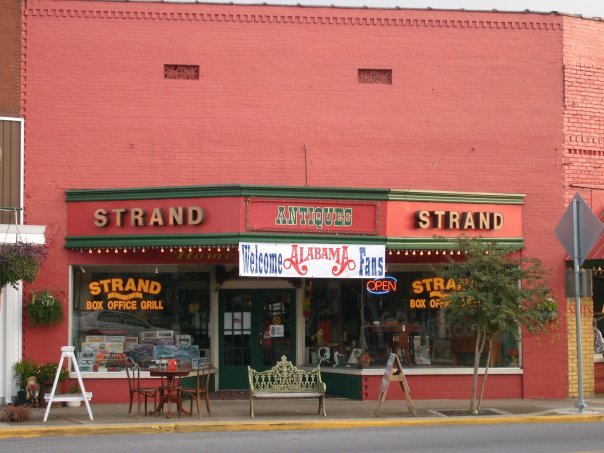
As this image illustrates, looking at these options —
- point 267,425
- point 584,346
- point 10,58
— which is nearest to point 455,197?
point 584,346

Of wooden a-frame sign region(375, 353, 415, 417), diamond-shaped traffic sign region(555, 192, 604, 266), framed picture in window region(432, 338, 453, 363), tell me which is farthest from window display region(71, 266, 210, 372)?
diamond-shaped traffic sign region(555, 192, 604, 266)

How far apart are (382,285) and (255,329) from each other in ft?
9.24

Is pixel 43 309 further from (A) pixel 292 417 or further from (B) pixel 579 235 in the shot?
(B) pixel 579 235

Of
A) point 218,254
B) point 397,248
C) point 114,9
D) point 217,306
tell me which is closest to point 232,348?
point 217,306

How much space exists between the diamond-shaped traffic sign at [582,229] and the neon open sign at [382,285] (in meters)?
3.74

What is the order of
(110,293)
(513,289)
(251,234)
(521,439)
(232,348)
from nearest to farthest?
(521,439) → (513,289) → (251,234) → (110,293) → (232,348)

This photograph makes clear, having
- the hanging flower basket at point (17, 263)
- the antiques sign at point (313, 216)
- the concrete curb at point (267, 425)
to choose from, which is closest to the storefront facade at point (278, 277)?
the antiques sign at point (313, 216)

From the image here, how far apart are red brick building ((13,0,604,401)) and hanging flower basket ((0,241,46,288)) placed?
4.62 feet

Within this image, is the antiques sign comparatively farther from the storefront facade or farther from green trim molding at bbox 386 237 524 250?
green trim molding at bbox 386 237 524 250

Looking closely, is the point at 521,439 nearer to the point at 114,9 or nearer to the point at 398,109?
the point at 398,109

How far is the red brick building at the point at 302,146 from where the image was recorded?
667 inches

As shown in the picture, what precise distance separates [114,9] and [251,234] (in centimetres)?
521

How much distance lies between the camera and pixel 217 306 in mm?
18453

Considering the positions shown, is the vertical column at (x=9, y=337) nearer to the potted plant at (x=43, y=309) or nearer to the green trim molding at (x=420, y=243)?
the potted plant at (x=43, y=309)
